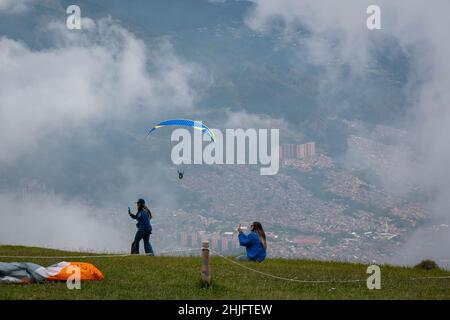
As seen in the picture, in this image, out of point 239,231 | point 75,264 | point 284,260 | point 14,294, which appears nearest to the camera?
point 14,294

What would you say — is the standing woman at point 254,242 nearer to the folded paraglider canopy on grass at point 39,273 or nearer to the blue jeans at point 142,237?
the blue jeans at point 142,237

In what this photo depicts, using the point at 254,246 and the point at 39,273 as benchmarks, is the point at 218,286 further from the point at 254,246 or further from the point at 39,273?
the point at 254,246

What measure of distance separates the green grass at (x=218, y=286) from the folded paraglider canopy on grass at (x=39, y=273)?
55 centimetres

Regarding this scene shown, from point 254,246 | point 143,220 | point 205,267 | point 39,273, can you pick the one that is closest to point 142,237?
point 143,220

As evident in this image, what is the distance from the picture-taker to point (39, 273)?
2573 centimetres

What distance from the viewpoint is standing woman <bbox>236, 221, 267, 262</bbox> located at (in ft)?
117

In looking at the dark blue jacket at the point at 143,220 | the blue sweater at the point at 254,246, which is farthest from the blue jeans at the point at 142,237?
the blue sweater at the point at 254,246

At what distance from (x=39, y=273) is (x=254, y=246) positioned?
45.2 ft

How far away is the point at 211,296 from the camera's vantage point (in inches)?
926

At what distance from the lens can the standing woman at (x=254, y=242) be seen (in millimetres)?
35750
